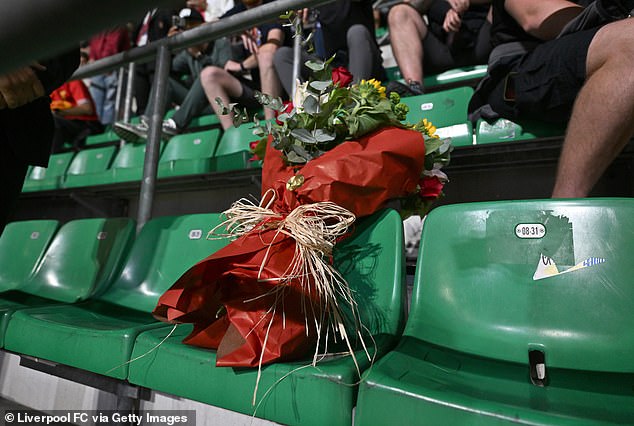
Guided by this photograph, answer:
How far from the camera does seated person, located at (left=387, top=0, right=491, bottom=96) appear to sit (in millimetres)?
1919

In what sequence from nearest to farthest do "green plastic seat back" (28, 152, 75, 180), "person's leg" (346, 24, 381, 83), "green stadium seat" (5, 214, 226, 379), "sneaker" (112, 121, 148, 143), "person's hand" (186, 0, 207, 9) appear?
"green stadium seat" (5, 214, 226, 379) < "person's leg" (346, 24, 381, 83) < "sneaker" (112, 121, 148, 143) < "green plastic seat back" (28, 152, 75, 180) < "person's hand" (186, 0, 207, 9)

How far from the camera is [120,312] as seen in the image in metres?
1.08

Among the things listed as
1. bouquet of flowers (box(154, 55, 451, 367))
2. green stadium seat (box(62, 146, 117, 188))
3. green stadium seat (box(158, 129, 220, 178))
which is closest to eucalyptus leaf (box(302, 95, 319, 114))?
bouquet of flowers (box(154, 55, 451, 367))

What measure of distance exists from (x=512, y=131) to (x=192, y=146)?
6.02 feet

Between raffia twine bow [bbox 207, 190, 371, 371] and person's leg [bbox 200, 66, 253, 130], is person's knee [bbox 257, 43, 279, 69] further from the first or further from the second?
raffia twine bow [bbox 207, 190, 371, 371]

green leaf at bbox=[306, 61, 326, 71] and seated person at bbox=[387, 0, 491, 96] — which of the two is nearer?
green leaf at bbox=[306, 61, 326, 71]

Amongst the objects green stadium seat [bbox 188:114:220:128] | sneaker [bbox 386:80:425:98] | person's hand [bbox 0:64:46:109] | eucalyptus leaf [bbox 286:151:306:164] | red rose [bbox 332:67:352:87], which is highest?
green stadium seat [bbox 188:114:220:128]

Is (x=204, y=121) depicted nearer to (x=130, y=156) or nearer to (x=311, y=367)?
(x=130, y=156)

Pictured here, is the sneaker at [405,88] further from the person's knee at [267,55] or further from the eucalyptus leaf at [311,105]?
the eucalyptus leaf at [311,105]

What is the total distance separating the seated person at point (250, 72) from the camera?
238 centimetres

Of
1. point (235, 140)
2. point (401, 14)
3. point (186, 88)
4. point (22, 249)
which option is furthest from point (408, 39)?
point (186, 88)

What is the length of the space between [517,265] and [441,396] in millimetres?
385

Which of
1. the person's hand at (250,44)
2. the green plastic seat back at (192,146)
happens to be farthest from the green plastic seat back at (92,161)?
the person's hand at (250,44)

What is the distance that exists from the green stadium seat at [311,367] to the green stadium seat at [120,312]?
73mm
